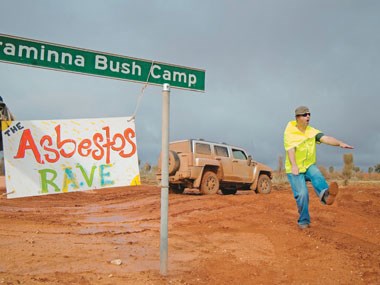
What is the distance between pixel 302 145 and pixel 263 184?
36.4ft

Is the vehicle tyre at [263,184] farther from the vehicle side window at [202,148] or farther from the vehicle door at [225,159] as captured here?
the vehicle side window at [202,148]

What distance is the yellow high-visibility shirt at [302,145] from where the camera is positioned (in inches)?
242

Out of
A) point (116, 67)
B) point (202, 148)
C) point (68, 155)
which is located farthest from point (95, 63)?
point (202, 148)

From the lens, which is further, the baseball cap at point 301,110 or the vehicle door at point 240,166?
the vehicle door at point 240,166

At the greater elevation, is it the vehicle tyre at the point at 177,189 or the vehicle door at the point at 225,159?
the vehicle door at the point at 225,159

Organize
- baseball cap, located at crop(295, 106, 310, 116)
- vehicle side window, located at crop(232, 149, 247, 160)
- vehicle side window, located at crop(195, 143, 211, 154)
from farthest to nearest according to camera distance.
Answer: vehicle side window, located at crop(232, 149, 247, 160)
vehicle side window, located at crop(195, 143, 211, 154)
baseball cap, located at crop(295, 106, 310, 116)

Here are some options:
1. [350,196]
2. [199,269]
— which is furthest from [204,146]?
[199,269]

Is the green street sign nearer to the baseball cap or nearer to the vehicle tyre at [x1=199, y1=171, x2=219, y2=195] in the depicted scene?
the baseball cap

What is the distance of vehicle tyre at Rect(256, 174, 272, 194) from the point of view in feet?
55.3

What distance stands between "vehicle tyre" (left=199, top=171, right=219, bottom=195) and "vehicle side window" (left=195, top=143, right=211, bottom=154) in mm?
805

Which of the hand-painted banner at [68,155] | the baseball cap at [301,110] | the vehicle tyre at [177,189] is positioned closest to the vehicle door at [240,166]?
the vehicle tyre at [177,189]

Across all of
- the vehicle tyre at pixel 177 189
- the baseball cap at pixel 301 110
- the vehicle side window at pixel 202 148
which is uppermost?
the baseball cap at pixel 301 110

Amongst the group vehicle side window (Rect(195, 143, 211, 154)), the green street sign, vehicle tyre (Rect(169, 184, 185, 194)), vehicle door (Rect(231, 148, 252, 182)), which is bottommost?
vehicle tyre (Rect(169, 184, 185, 194))

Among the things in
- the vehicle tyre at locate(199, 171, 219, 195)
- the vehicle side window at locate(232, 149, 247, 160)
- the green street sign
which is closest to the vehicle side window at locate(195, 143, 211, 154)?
the vehicle tyre at locate(199, 171, 219, 195)
